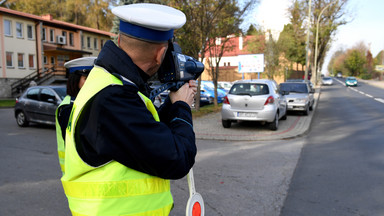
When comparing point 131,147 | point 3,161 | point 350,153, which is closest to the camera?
point 131,147

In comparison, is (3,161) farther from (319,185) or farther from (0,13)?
(0,13)

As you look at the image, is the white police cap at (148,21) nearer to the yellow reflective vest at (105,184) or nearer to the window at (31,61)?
the yellow reflective vest at (105,184)

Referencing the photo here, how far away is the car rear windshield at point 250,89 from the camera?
9711 millimetres

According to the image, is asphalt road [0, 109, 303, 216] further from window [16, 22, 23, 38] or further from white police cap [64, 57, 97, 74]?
→ window [16, 22, 23, 38]

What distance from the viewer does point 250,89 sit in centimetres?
984

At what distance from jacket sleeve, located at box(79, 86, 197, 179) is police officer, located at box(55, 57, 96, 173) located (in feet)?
3.64

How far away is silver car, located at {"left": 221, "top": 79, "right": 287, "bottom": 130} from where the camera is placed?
9.46 m

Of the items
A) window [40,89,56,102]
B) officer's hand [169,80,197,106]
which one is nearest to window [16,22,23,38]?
window [40,89,56,102]

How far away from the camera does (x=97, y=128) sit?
114 centimetres

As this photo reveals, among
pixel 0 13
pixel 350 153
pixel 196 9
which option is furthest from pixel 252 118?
pixel 0 13

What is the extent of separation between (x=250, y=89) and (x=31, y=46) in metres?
28.7

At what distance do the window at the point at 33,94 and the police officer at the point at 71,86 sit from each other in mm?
8405

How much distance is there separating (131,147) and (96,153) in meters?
0.15

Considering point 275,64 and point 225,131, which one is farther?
point 275,64
